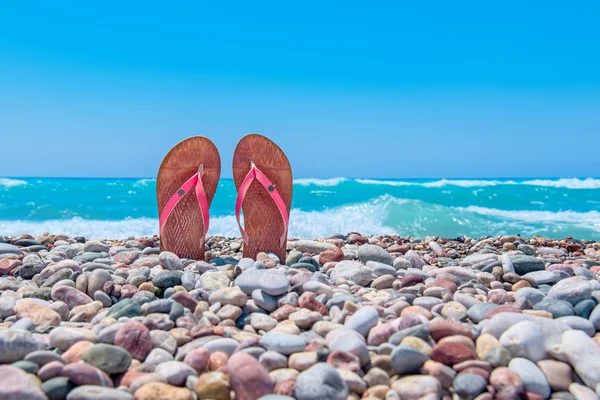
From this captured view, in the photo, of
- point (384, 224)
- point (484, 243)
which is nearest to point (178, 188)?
point (484, 243)

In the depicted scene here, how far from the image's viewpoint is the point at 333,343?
1.76 meters

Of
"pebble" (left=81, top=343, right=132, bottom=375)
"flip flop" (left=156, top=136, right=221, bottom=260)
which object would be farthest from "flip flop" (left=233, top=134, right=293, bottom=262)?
"pebble" (left=81, top=343, right=132, bottom=375)

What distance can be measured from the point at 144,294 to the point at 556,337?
1.74 meters

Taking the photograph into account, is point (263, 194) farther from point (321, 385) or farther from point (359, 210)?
point (359, 210)

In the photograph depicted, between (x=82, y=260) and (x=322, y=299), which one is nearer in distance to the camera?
(x=322, y=299)

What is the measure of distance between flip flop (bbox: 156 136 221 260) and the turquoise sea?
15.9ft

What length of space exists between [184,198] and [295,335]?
195 centimetres

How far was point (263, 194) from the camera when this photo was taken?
3.60 metres

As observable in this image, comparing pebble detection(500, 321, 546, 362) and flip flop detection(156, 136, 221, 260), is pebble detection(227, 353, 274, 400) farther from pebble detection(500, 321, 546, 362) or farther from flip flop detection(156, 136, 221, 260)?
flip flop detection(156, 136, 221, 260)

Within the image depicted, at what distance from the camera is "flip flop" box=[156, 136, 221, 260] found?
3421 mm

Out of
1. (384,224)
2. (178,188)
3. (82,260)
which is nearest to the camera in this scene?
(82,260)

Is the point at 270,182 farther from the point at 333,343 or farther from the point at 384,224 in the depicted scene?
the point at 384,224

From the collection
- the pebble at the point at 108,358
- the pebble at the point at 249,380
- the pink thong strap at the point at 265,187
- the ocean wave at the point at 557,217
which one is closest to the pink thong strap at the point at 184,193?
the pink thong strap at the point at 265,187

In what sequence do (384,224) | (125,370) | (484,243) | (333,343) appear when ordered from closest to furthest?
1. (125,370)
2. (333,343)
3. (484,243)
4. (384,224)
